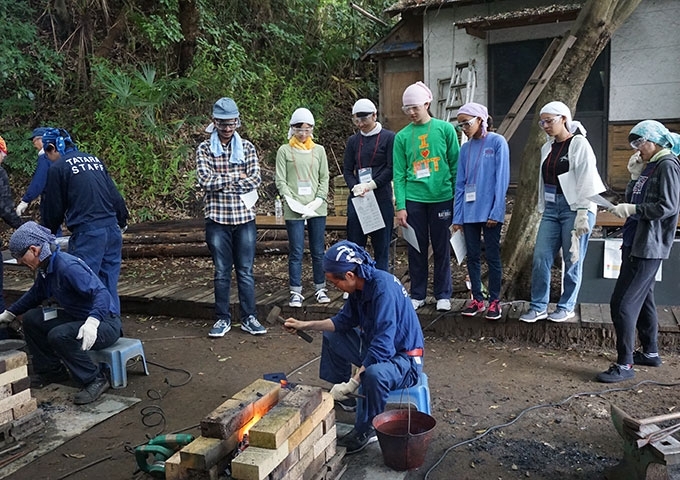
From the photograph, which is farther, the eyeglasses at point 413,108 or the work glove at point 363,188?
the work glove at point 363,188

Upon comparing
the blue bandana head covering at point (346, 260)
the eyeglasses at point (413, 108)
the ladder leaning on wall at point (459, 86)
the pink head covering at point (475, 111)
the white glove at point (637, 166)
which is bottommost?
the blue bandana head covering at point (346, 260)

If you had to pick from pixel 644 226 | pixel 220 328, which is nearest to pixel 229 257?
pixel 220 328

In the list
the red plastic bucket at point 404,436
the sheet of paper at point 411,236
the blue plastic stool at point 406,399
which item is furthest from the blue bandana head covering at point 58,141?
the red plastic bucket at point 404,436

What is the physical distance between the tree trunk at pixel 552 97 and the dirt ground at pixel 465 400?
3.77 feet

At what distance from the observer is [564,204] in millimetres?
4395

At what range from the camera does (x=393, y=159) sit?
5039 millimetres

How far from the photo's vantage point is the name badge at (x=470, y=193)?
468 cm

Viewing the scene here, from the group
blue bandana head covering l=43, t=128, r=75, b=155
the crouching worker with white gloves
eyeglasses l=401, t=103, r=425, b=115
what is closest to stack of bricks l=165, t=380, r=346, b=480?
the crouching worker with white gloves

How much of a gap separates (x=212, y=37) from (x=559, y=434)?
11375mm

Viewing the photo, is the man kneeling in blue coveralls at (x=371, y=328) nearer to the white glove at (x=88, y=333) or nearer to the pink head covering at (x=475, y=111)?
the white glove at (x=88, y=333)

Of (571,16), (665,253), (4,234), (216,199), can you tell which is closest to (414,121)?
(216,199)

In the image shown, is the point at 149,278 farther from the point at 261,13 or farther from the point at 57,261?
the point at 261,13

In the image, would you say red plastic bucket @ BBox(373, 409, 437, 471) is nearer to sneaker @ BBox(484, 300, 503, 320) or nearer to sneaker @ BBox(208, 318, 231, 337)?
sneaker @ BBox(484, 300, 503, 320)

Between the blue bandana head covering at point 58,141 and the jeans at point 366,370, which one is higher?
the blue bandana head covering at point 58,141
